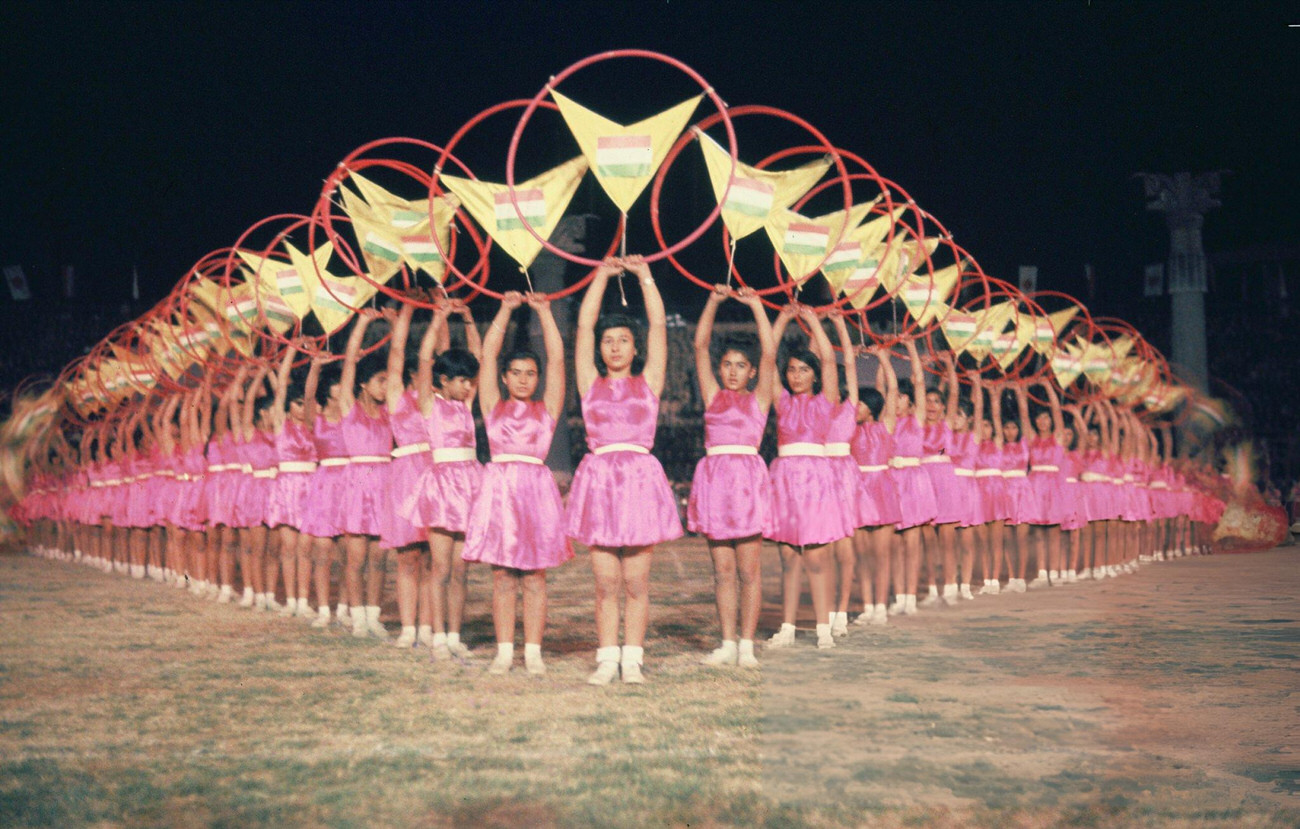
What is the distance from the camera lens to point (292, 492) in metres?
8.52

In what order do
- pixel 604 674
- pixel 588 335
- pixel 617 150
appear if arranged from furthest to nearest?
1. pixel 617 150
2. pixel 588 335
3. pixel 604 674

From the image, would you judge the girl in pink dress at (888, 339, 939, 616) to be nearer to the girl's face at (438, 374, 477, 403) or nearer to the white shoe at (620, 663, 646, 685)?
the girl's face at (438, 374, 477, 403)

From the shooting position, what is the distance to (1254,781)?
354 centimetres

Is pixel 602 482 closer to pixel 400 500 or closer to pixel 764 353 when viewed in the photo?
pixel 764 353

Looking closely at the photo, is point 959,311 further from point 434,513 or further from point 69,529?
point 69,529

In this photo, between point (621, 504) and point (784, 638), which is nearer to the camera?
point (621, 504)

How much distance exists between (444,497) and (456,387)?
1.95ft

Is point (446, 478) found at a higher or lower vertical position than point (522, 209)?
lower

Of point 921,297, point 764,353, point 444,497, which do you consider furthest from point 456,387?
point 921,297

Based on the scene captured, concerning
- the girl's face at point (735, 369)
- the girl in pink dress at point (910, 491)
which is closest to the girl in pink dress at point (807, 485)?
the girl's face at point (735, 369)

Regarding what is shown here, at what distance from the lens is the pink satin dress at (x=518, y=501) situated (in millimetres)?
5535

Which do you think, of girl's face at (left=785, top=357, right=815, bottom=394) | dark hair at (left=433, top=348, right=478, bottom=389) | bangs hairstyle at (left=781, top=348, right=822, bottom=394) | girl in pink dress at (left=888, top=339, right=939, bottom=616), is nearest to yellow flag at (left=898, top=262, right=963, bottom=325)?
girl in pink dress at (left=888, top=339, right=939, bottom=616)

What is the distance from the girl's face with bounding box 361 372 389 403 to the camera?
24.6 ft

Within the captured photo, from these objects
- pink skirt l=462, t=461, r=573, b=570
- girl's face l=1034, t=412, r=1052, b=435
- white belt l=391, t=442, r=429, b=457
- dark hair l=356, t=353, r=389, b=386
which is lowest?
pink skirt l=462, t=461, r=573, b=570
